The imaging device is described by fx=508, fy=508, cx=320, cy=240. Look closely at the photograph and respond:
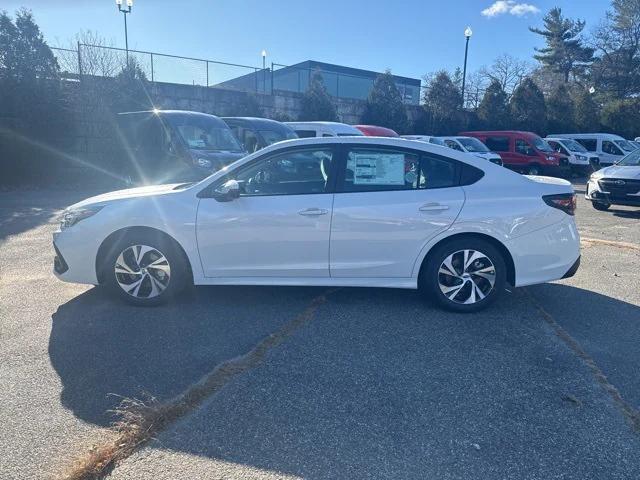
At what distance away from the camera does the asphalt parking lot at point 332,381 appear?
8.63ft

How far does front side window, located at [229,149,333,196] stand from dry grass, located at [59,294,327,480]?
1.51 meters

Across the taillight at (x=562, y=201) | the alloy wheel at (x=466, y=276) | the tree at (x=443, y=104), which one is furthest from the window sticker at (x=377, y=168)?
the tree at (x=443, y=104)

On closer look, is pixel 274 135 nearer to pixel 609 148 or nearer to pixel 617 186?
pixel 617 186

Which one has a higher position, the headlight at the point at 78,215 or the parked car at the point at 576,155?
the parked car at the point at 576,155

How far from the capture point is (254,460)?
103 inches

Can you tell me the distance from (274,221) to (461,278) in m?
1.78

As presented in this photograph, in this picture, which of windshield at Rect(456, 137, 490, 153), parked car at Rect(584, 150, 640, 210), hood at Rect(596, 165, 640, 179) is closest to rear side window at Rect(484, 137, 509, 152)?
windshield at Rect(456, 137, 490, 153)

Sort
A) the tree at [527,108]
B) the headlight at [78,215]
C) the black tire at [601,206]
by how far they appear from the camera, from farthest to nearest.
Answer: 1. the tree at [527,108]
2. the black tire at [601,206]
3. the headlight at [78,215]

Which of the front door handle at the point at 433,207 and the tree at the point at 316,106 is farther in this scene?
the tree at the point at 316,106

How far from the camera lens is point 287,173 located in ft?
15.6

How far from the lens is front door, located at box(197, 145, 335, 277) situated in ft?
15.0

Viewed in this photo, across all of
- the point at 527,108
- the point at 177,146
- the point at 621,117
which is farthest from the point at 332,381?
the point at 621,117

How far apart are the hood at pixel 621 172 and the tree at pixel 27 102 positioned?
15.3 metres

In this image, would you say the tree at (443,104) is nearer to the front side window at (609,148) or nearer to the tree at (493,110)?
the tree at (493,110)
